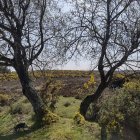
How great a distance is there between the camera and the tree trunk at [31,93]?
2039cm

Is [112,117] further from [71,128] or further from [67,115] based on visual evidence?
[67,115]

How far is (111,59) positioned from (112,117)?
343cm

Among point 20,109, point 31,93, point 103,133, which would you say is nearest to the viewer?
point 103,133

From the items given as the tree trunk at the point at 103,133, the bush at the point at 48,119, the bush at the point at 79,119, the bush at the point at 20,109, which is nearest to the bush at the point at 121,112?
the tree trunk at the point at 103,133

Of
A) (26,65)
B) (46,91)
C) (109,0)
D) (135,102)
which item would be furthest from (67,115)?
(109,0)

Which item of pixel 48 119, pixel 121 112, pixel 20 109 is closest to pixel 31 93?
pixel 48 119

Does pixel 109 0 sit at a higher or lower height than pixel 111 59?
higher

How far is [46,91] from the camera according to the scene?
24.1 m

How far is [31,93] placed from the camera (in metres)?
20.7

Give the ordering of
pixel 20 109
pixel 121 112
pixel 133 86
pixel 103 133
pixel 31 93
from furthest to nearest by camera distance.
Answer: pixel 20 109
pixel 31 93
pixel 133 86
pixel 121 112
pixel 103 133

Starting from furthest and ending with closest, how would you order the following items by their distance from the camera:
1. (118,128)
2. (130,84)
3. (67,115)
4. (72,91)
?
(72,91), (67,115), (130,84), (118,128)

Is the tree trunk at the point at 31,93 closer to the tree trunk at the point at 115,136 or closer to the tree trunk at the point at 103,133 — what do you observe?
the tree trunk at the point at 103,133

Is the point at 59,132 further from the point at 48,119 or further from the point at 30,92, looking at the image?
the point at 30,92

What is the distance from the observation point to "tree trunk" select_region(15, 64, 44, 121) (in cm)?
2039
